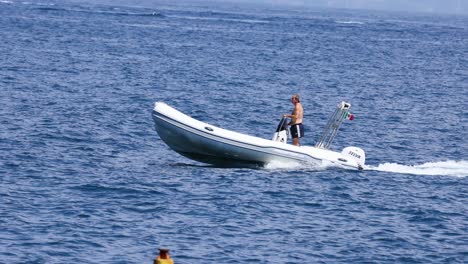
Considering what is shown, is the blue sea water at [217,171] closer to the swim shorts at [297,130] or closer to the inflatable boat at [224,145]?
the inflatable boat at [224,145]

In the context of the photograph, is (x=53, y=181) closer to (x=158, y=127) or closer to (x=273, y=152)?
(x=158, y=127)

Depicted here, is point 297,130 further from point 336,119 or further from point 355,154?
point 355,154

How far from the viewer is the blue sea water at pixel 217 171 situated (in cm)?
1889

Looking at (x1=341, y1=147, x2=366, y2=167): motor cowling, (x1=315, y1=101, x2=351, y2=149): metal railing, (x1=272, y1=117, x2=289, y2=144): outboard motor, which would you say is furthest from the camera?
(x1=315, y1=101, x2=351, y2=149): metal railing

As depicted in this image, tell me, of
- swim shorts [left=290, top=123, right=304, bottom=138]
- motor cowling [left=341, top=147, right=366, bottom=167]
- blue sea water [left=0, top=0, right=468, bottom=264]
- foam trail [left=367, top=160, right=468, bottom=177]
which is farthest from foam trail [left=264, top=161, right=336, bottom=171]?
foam trail [left=367, top=160, right=468, bottom=177]

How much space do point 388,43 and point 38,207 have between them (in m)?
78.4

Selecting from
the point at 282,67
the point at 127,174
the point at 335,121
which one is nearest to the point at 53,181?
the point at 127,174

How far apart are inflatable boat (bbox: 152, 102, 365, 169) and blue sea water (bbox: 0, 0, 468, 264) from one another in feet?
1.17

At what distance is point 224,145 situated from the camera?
25.2 m

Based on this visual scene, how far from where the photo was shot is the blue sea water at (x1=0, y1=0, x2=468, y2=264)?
18.9 meters

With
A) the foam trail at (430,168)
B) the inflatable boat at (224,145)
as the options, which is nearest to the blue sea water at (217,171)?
the foam trail at (430,168)

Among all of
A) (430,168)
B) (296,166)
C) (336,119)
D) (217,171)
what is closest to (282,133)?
(296,166)

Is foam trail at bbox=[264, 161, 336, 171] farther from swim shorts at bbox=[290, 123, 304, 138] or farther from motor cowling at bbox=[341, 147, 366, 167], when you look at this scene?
swim shorts at bbox=[290, 123, 304, 138]

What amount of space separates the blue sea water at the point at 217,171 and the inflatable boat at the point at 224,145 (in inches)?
14.1
